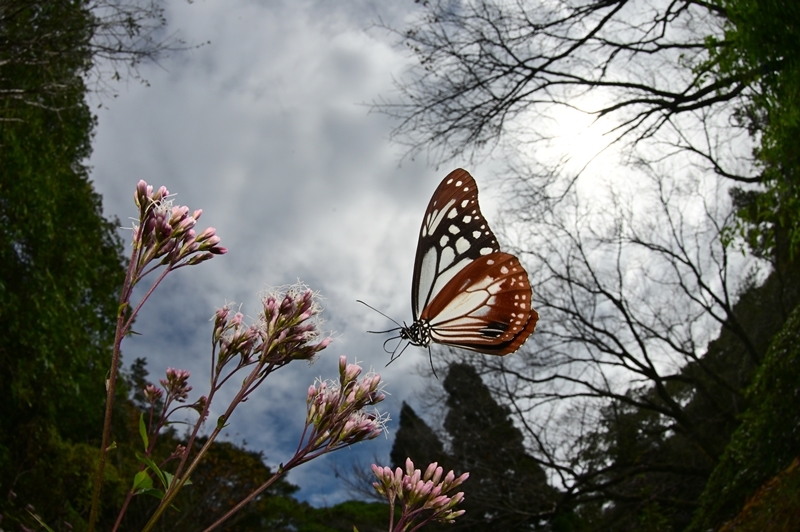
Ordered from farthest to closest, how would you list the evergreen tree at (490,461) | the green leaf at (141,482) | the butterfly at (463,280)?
the evergreen tree at (490,461) < the butterfly at (463,280) < the green leaf at (141,482)

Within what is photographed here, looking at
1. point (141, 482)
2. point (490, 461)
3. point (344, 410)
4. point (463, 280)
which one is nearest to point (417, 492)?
point (344, 410)

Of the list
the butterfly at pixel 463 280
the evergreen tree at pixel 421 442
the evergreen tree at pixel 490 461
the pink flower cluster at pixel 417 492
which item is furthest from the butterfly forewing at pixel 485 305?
the evergreen tree at pixel 490 461

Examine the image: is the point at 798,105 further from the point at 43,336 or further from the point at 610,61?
the point at 43,336

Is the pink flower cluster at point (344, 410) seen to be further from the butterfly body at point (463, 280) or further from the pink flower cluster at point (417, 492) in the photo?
the butterfly body at point (463, 280)

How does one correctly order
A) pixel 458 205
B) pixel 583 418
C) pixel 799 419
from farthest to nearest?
pixel 583 418, pixel 799 419, pixel 458 205

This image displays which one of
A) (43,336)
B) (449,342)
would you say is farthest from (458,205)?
(43,336)

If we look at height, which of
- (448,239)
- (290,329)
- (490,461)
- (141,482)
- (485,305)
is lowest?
(141,482)

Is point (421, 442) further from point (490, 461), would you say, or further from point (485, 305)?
point (485, 305)
